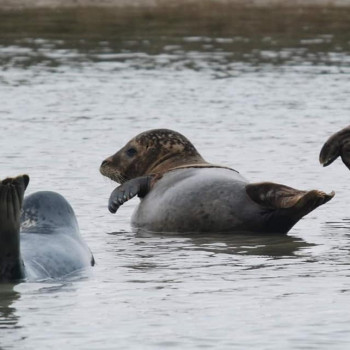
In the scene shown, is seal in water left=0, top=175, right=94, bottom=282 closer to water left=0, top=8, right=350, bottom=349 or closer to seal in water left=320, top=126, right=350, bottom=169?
water left=0, top=8, right=350, bottom=349

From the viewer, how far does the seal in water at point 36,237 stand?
9070 millimetres

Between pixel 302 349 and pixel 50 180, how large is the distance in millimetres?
6947

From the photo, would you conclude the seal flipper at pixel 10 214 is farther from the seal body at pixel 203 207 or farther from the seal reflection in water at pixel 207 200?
the seal body at pixel 203 207

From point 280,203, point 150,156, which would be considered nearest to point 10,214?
point 280,203

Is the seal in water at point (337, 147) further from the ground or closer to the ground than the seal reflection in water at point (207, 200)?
further from the ground

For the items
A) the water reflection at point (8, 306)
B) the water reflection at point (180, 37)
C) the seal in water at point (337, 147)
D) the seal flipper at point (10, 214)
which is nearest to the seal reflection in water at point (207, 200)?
the seal in water at point (337, 147)

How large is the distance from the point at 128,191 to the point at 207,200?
0.88 metres

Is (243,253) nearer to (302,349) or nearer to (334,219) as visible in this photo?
(334,219)

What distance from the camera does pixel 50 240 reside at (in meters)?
10.1

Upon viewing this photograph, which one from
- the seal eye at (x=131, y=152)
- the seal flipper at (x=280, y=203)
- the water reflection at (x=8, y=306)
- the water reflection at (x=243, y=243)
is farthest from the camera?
the seal eye at (x=131, y=152)

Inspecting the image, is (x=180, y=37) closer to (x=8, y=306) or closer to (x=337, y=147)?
(x=337, y=147)

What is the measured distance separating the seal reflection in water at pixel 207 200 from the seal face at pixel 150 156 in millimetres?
28

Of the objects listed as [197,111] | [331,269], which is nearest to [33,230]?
[331,269]

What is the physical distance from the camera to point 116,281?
10.2m
